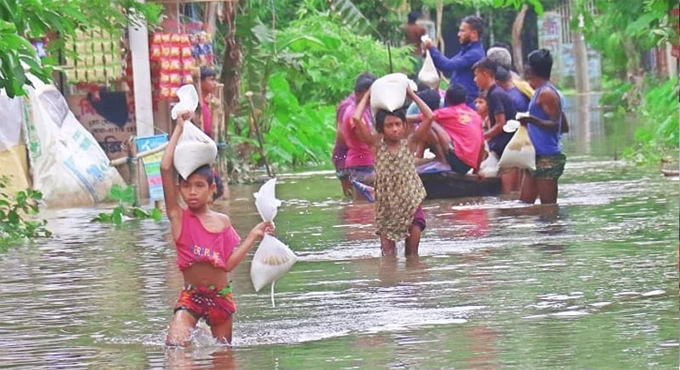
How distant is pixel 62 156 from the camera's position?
1869 cm

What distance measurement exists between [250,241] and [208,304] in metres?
0.48

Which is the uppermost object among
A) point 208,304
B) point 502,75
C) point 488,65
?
point 488,65

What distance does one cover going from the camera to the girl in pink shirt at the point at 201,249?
28.6 ft

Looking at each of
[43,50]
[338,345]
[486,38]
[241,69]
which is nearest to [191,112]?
[338,345]

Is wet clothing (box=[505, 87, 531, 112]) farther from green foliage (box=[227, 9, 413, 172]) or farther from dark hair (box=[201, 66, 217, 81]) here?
green foliage (box=[227, 9, 413, 172])

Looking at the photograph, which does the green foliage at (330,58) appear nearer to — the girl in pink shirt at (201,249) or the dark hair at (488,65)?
the dark hair at (488,65)

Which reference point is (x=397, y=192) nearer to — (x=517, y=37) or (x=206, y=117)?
(x=206, y=117)

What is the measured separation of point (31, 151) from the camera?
1802cm

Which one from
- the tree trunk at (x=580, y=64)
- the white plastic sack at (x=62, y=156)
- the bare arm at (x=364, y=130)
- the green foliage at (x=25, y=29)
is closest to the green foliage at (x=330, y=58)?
the white plastic sack at (x=62, y=156)

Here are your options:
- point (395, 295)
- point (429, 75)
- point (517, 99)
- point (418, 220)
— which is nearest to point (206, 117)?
point (429, 75)

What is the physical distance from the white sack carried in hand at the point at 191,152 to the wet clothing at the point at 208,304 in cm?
59

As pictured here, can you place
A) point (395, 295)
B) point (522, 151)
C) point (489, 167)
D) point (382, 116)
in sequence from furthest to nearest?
point (489, 167) → point (522, 151) → point (382, 116) → point (395, 295)

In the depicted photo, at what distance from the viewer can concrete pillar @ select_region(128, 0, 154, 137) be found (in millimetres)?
19172

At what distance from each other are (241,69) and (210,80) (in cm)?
293
